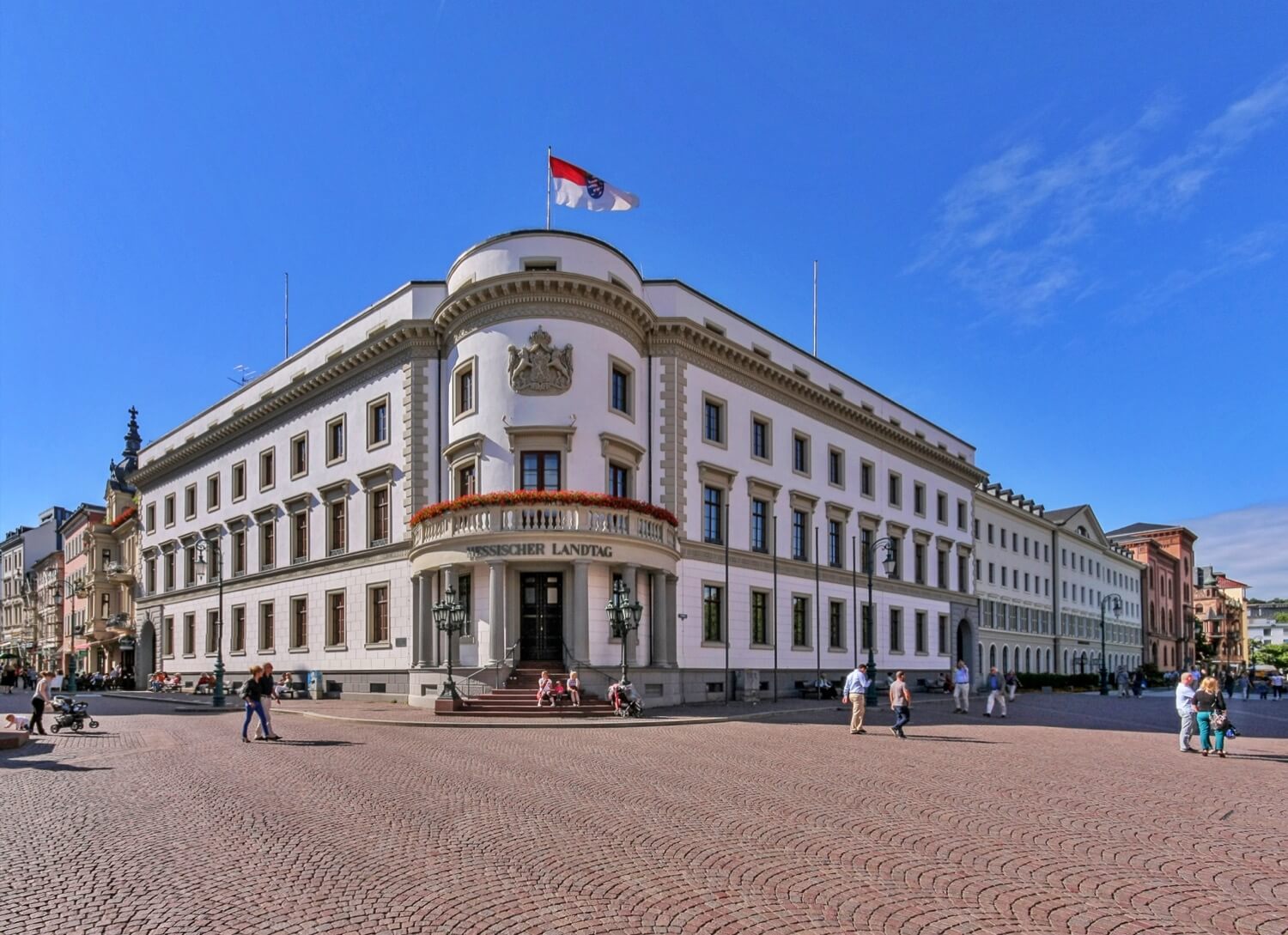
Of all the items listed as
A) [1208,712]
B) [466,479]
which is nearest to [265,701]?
[466,479]

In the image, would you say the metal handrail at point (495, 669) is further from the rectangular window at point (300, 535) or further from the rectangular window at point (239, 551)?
the rectangular window at point (239, 551)

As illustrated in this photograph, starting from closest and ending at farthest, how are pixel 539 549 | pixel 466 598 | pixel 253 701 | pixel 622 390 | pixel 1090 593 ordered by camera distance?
pixel 253 701, pixel 539 549, pixel 466 598, pixel 622 390, pixel 1090 593

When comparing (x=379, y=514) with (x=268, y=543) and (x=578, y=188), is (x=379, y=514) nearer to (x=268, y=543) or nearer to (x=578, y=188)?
(x=268, y=543)

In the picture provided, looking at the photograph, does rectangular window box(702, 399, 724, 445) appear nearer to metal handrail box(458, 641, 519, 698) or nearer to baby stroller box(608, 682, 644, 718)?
metal handrail box(458, 641, 519, 698)

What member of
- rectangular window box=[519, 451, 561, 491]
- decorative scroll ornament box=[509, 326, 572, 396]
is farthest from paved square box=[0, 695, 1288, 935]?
decorative scroll ornament box=[509, 326, 572, 396]

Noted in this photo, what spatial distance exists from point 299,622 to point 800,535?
74.8ft

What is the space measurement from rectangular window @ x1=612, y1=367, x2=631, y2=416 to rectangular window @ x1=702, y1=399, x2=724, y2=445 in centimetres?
391

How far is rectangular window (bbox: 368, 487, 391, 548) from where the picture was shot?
3703 centimetres

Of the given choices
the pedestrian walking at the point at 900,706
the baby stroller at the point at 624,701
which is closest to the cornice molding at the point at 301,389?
the baby stroller at the point at 624,701

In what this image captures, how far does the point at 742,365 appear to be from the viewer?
38.5 m

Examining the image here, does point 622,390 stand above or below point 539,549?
above

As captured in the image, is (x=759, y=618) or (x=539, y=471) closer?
(x=539, y=471)

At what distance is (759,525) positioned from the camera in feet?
130

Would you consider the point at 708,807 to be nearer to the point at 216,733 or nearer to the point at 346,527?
the point at 216,733
